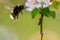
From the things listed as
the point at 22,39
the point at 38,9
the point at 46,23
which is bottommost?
the point at 22,39

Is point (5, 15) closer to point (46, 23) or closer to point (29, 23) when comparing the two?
point (29, 23)

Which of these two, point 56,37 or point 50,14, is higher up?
point 50,14

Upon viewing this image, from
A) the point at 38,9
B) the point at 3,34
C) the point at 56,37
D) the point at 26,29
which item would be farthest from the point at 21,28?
the point at 38,9

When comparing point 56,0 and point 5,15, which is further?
point 5,15

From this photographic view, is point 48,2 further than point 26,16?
No

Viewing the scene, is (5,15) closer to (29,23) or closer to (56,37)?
(29,23)

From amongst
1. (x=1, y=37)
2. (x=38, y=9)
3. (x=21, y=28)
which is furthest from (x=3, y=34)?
(x=38, y=9)

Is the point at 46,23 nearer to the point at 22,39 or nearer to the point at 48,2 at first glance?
the point at 22,39

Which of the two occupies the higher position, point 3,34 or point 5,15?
point 5,15
